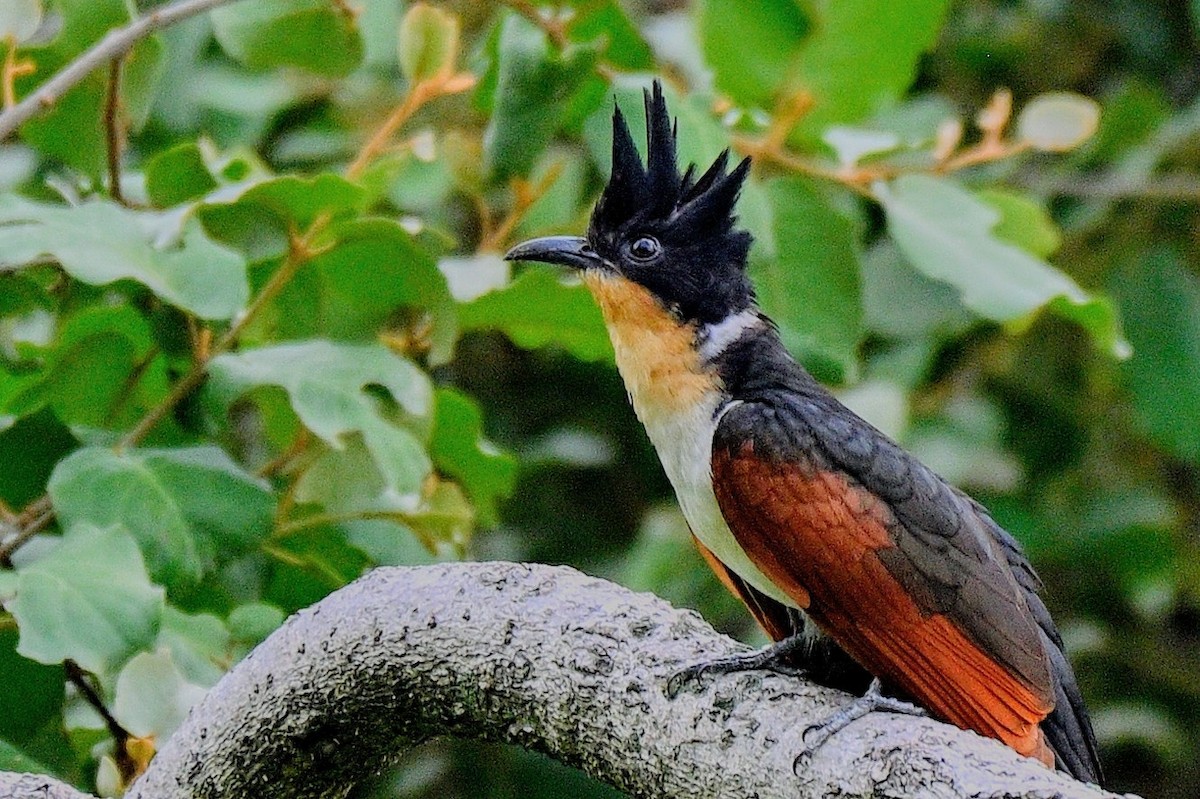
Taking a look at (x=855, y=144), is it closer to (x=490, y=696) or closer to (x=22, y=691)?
(x=490, y=696)

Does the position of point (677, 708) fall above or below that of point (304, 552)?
above

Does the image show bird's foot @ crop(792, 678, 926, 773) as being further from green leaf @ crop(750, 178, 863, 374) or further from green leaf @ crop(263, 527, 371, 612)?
green leaf @ crop(750, 178, 863, 374)

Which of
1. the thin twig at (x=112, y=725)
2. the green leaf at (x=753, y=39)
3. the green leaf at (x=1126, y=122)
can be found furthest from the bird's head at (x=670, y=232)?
the green leaf at (x=1126, y=122)

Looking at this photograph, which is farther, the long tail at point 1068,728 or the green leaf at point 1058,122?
the green leaf at point 1058,122

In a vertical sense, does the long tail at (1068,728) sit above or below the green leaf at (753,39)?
below

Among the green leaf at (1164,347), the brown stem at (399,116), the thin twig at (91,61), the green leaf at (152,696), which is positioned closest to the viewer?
the green leaf at (152,696)

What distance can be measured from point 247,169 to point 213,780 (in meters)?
1.35

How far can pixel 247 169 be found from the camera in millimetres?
3227

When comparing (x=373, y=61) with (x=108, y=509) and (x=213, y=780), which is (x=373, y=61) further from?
(x=213, y=780)

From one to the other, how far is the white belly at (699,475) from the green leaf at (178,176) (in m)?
0.92

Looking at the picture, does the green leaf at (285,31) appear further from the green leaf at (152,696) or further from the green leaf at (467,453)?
the green leaf at (152,696)

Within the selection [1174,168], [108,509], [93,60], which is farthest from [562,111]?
[1174,168]

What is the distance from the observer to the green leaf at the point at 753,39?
11.7ft

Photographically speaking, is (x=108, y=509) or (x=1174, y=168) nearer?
(x=108, y=509)
